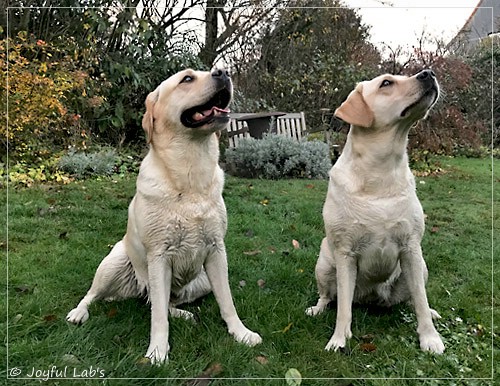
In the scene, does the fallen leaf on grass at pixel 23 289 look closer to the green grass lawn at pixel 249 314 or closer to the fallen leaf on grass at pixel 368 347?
the green grass lawn at pixel 249 314

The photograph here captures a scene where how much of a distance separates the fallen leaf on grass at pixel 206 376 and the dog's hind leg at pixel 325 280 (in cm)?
76

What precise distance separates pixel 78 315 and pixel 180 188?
967 millimetres

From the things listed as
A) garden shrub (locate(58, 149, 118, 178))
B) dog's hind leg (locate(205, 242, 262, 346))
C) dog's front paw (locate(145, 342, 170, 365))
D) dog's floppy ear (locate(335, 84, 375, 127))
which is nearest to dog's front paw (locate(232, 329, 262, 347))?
dog's hind leg (locate(205, 242, 262, 346))

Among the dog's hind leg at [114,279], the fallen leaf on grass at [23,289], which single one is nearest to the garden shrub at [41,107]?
the fallen leaf on grass at [23,289]

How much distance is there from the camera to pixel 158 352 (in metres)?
2.24

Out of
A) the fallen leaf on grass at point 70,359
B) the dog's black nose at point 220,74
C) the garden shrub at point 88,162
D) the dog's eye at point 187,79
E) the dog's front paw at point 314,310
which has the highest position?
the dog's black nose at point 220,74

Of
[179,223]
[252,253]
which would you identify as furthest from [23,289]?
[252,253]

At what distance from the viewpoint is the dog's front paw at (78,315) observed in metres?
2.55

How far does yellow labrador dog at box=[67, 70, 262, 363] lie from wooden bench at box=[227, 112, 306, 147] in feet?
12.1

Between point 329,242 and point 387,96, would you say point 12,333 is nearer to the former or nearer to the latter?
point 329,242

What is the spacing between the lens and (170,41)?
165 inches

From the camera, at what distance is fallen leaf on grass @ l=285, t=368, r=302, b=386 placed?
2.06 metres

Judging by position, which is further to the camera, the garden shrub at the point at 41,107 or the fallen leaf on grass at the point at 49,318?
the garden shrub at the point at 41,107

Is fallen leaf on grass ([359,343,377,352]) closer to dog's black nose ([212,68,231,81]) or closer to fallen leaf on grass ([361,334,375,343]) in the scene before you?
fallen leaf on grass ([361,334,375,343])
